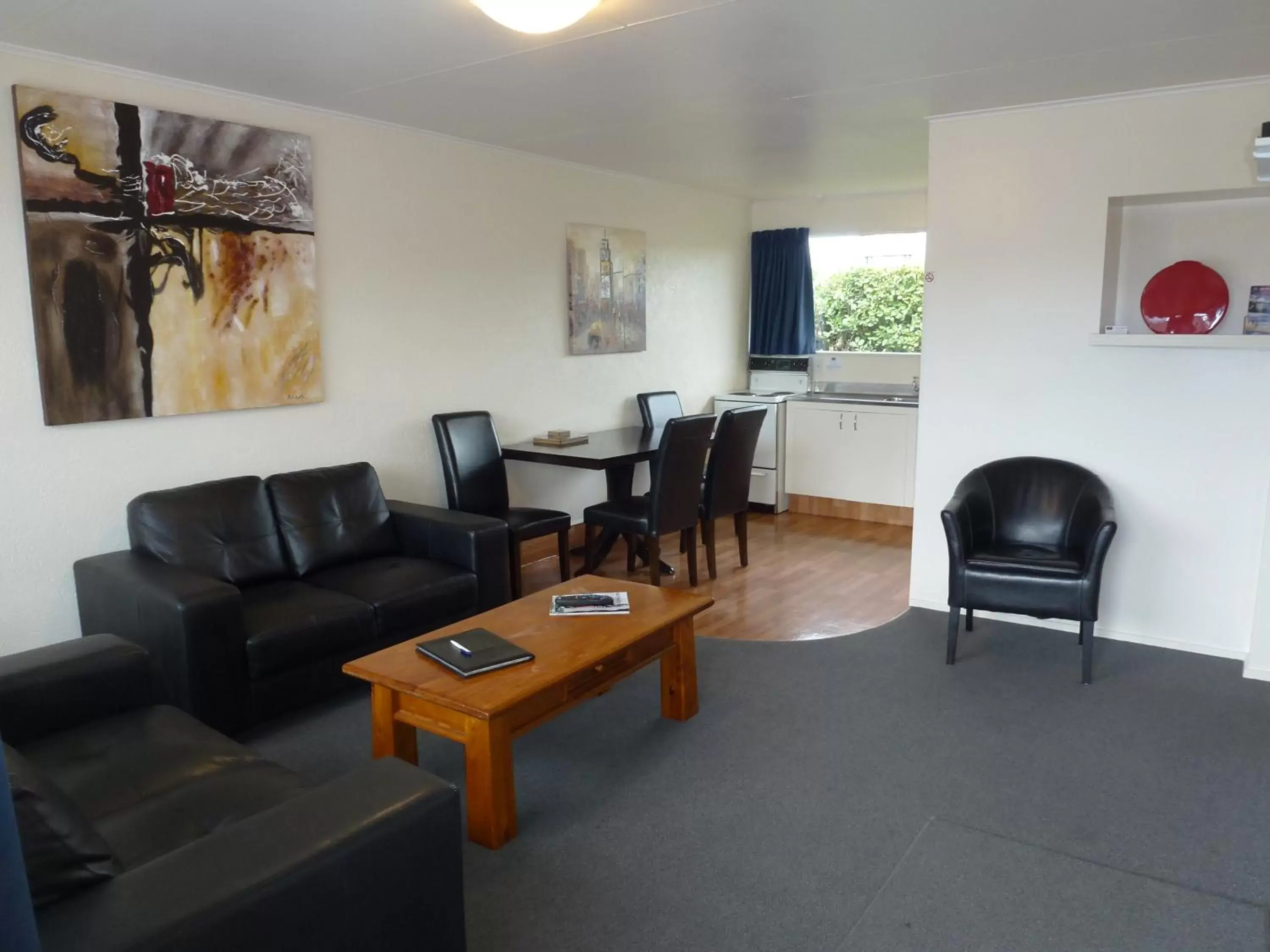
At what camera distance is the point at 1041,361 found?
4.15 metres

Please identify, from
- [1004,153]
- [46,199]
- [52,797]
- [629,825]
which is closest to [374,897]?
[52,797]

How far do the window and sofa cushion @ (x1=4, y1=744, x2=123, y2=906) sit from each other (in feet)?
20.8

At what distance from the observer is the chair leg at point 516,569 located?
A: 4.57 metres

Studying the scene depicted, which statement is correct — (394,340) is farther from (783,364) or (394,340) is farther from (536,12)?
(783,364)

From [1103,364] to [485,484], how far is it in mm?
3001

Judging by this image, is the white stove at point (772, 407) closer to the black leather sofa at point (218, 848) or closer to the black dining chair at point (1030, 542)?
the black dining chair at point (1030, 542)

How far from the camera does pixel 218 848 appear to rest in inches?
60.8

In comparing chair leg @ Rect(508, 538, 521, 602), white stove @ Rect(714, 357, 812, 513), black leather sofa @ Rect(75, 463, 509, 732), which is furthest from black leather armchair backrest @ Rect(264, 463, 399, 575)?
white stove @ Rect(714, 357, 812, 513)

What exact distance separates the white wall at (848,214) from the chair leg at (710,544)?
2931mm

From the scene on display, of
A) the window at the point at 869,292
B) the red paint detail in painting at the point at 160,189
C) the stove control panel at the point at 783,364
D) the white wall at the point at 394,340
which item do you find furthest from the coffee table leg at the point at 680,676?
the window at the point at 869,292

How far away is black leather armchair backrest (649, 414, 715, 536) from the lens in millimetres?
4656

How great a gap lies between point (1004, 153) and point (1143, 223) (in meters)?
0.69

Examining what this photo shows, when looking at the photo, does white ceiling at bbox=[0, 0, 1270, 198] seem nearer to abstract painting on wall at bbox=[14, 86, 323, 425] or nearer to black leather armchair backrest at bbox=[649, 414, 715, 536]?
abstract painting on wall at bbox=[14, 86, 323, 425]

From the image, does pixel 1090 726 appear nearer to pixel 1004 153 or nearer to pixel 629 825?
pixel 629 825
